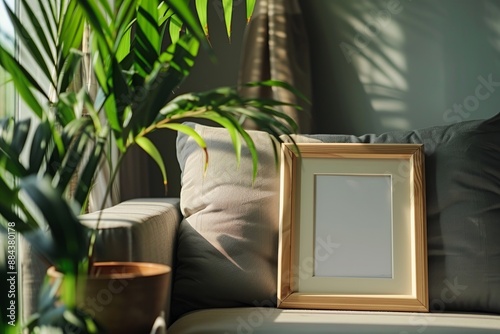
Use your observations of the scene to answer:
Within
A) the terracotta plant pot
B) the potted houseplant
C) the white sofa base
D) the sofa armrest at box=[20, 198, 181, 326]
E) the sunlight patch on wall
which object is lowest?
the white sofa base

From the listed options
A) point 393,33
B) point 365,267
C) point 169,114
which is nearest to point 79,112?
point 169,114

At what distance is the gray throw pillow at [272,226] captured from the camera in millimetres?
1719

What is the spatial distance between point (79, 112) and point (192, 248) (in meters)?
0.59

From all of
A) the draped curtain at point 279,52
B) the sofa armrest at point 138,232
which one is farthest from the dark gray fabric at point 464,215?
the draped curtain at point 279,52

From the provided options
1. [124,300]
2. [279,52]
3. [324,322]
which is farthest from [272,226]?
[279,52]

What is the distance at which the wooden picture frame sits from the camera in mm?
1735

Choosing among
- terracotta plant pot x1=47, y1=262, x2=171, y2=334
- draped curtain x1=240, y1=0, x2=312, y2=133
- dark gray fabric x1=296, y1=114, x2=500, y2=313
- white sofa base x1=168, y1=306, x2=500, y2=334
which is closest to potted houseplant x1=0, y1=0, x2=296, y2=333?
terracotta plant pot x1=47, y1=262, x2=171, y2=334

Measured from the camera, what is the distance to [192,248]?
5.81ft

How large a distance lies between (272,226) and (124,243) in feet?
1.68

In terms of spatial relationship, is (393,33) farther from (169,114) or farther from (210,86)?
(169,114)

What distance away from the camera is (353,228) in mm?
1804

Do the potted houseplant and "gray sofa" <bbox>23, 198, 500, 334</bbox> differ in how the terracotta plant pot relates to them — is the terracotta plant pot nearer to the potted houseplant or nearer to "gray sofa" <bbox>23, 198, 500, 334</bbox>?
the potted houseplant

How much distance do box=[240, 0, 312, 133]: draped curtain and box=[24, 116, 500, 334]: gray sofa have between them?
0.70 meters

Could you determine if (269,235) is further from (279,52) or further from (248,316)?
(279,52)
